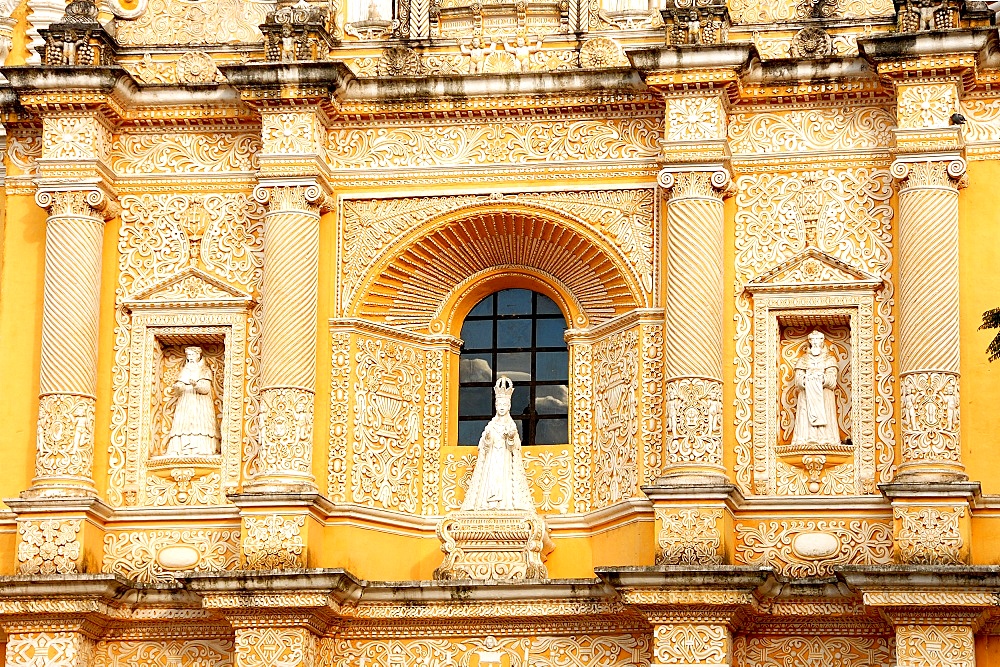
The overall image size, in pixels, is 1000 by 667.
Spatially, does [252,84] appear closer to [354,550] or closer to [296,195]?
[296,195]

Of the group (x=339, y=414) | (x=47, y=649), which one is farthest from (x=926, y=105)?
(x=47, y=649)

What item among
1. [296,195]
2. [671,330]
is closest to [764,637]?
[671,330]

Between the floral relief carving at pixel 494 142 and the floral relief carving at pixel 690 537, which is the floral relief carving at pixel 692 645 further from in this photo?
the floral relief carving at pixel 494 142

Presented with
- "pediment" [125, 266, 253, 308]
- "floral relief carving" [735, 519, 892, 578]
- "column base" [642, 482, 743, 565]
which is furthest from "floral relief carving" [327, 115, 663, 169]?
"floral relief carving" [735, 519, 892, 578]

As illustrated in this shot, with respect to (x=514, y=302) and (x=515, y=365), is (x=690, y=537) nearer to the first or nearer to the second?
(x=515, y=365)

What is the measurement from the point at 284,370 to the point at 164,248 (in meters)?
1.91

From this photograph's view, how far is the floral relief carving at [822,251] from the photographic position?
21.6m

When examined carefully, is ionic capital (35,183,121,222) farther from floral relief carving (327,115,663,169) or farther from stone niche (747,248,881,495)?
stone niche (747,248,881,495)

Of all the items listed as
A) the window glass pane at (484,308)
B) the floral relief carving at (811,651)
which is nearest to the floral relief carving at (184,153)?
the window glass pane at (484,308)

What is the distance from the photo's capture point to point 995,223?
2183cm

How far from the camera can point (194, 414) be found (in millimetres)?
22625

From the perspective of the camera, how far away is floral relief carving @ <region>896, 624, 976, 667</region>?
20328 millimetres

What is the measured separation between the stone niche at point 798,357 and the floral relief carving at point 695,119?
53.9 inches

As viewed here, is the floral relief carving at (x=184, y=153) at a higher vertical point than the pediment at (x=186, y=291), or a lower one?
higher
